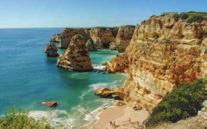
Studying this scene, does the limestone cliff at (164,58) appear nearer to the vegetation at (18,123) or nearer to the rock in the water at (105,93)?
the rock in the water at (105,93)

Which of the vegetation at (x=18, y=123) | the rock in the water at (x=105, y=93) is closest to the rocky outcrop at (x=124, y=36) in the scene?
the rock in the water at (x=105, y=93)

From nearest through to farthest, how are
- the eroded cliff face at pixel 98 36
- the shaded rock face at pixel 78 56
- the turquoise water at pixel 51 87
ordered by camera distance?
the turquoise water at pixel 51 87 → the shaded rock face at pixel 78 56 → the eroded cliff face at pixel 98 36

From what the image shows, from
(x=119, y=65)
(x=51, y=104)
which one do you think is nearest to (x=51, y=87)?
(x=51, y=104)

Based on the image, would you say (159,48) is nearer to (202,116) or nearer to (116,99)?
(116,99)

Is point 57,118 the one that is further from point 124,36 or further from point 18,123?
point 124,36

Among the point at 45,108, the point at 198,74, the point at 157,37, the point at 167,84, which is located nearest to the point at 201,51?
the point at 198,74

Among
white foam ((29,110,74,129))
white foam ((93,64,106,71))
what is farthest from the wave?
white foam ((29,110,74,129))
